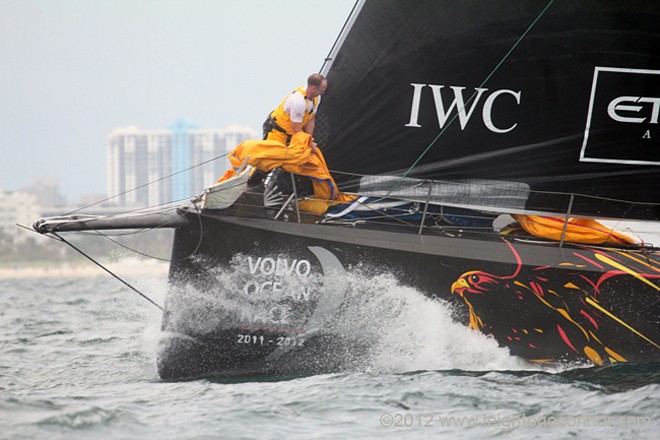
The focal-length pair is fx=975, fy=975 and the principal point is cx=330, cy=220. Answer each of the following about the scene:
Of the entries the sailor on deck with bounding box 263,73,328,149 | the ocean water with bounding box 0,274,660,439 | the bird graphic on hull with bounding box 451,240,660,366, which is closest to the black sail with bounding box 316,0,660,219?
the sailor on deck with bounding box 263,73,328,149

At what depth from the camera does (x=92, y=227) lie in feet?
21.0

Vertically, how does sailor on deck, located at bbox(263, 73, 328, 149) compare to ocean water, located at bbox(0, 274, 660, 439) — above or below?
above

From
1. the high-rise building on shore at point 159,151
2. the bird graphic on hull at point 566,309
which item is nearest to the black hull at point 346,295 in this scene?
the bird graphic on hull at point 566,309

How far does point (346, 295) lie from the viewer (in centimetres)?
650

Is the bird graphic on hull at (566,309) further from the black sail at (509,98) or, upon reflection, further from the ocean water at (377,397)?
the black sail at (509,98)

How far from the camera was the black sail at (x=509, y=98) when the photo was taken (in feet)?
22.2

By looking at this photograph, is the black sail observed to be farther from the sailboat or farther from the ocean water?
the ocean water

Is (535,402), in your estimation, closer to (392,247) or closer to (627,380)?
(627,380)

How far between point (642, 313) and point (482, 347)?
3.66 feet

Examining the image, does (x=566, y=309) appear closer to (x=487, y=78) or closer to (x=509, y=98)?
(x=509, y=98)

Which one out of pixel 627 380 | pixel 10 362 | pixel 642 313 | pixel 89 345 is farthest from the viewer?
pixel 89 345

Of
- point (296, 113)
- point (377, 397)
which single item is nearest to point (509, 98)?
point (296, 113)

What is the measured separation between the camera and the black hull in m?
6.48

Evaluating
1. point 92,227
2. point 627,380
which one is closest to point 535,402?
point 627,380
